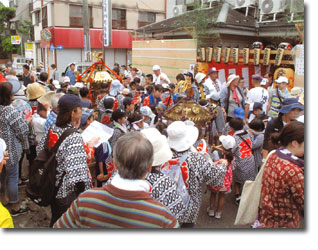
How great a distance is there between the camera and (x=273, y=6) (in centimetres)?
1083

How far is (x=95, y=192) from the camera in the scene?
1.59 m

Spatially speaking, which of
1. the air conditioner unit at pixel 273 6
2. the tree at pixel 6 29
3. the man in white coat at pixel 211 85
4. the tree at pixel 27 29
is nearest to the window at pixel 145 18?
the tree at pixel 27 29

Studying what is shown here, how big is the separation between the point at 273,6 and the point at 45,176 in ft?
35.9

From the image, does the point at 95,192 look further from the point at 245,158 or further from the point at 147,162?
the point at 245,158

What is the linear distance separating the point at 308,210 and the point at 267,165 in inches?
16.2

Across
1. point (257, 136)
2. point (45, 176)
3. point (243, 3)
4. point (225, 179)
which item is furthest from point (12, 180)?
point (243, 3)

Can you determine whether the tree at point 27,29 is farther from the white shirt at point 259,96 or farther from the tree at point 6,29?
the white shirt at point 259,96

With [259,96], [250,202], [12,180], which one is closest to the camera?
[250,202]

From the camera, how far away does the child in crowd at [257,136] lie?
433 cm

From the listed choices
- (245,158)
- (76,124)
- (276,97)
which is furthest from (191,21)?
(76,124)

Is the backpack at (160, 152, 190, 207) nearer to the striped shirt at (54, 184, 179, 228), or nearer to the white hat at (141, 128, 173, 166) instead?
the white hat at (141, 128, 173, 166)

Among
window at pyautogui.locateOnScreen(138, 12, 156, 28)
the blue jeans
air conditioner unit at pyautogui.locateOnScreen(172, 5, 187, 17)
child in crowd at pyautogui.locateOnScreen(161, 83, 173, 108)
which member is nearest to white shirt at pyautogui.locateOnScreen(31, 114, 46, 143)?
the blue jeans

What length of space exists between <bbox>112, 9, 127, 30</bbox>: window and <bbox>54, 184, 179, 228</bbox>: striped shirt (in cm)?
2541

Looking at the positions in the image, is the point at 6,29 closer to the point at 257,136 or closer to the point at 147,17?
the point at 147,17
